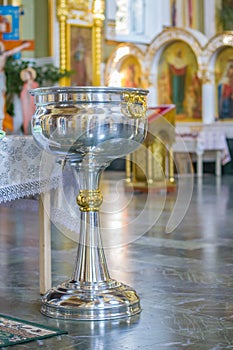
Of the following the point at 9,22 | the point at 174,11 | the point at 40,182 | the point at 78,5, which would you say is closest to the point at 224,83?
the point at 174,11

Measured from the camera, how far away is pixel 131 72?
1884 cm

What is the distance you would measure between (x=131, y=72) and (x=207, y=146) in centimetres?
392

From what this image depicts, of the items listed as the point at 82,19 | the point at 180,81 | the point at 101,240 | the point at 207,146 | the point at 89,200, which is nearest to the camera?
the point at 89,200

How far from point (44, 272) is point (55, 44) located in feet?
42.8

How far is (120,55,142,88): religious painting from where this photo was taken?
18683mm

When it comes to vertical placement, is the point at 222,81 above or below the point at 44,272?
above

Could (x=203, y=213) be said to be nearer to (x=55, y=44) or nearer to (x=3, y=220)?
(x=3, y=220)

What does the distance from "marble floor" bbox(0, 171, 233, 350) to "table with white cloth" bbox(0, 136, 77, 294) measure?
18 centimetres

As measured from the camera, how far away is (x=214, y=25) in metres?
18.2

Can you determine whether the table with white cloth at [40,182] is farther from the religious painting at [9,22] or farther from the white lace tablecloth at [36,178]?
the religious painting at [9,22]

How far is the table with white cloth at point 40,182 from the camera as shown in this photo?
392 cm

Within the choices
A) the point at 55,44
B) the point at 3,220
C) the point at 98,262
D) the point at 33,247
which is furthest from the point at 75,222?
the point at 55,44

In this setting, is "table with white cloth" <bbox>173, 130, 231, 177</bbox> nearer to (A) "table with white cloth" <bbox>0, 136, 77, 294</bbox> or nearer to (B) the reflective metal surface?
(A) "table with white cloth" <bbox>0, 136, 77, 294</bbox>

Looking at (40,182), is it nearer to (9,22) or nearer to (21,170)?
(21,170)
